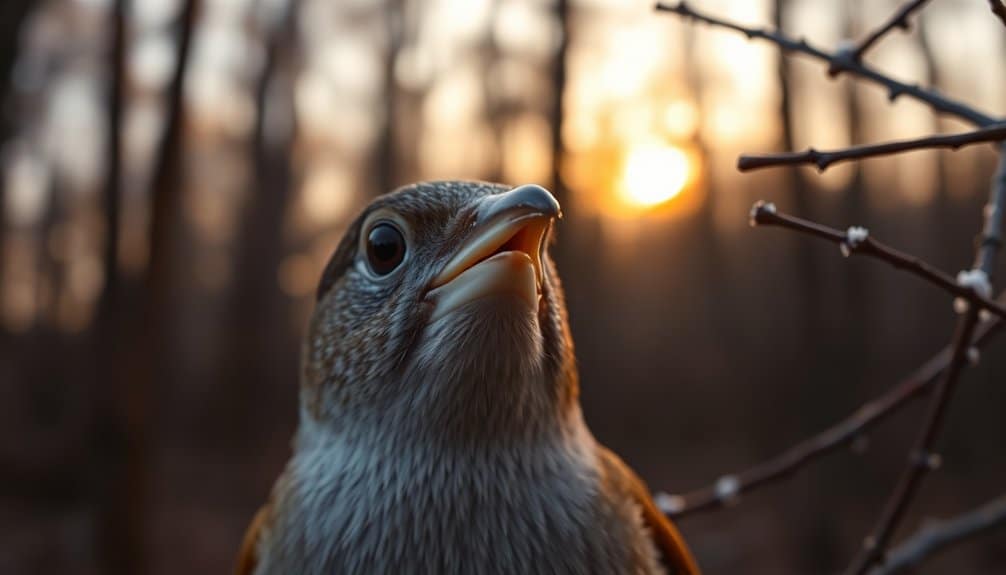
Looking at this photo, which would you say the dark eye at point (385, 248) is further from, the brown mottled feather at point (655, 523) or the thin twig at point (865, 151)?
A: the thin twig at point (865, 151)

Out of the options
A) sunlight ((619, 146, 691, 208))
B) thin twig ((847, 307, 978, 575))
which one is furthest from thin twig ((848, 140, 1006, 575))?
sunlight ((619, 146, 691, 208))

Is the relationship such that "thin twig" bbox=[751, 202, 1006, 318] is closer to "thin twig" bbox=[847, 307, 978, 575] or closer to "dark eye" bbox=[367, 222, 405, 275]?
"thin twig" bbox=[847, 307, 978, 575]

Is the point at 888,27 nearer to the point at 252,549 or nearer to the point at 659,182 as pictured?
the point at 252,549

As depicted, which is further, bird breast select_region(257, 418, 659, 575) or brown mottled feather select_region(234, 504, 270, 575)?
brown mottled feather select_region(234, 504, 270, 575)

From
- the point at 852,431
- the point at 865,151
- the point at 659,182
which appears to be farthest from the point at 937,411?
the point at 659,182

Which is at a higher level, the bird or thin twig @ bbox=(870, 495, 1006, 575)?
the bird
